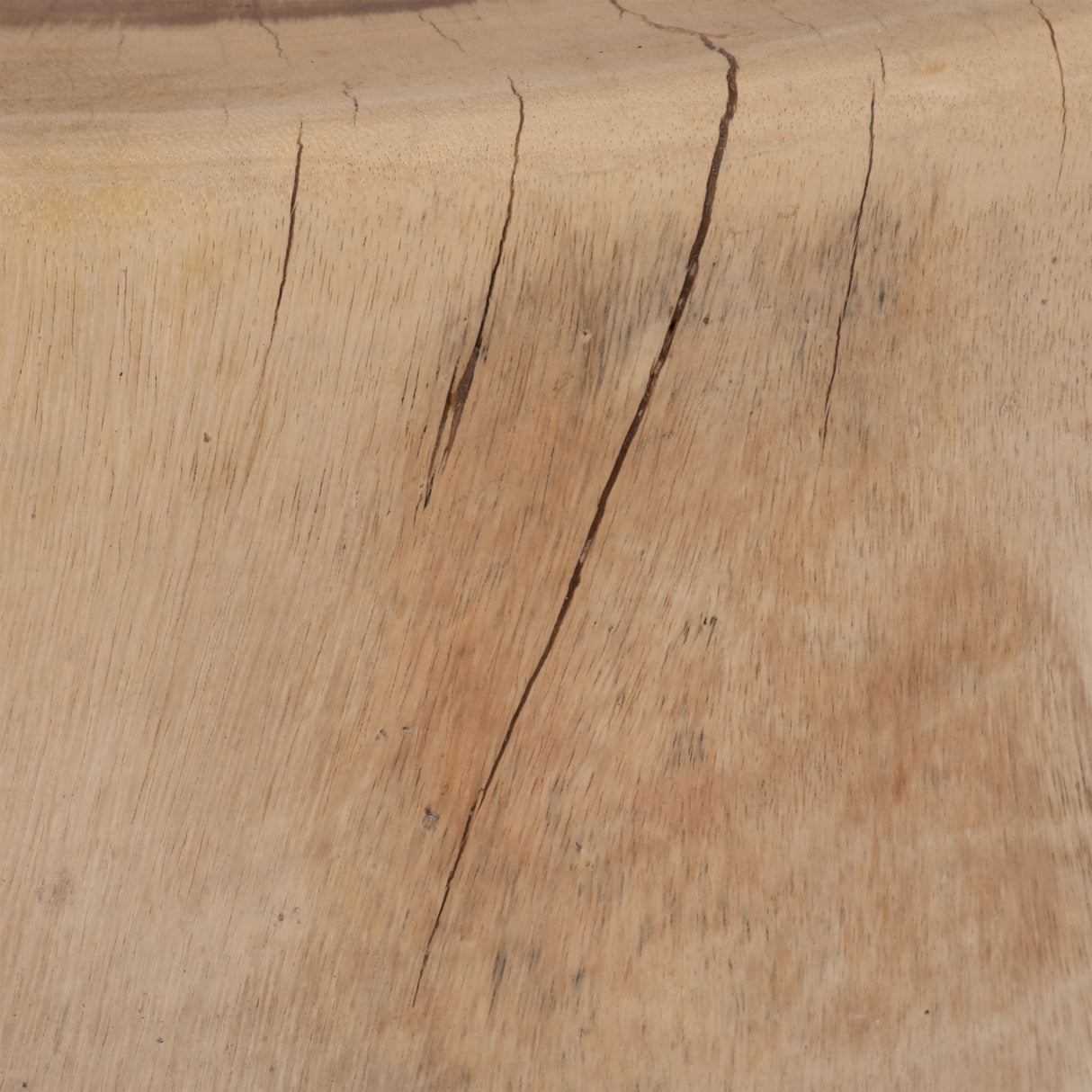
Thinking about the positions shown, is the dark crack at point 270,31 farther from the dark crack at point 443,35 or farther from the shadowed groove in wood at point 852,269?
the shadowed groove in wood at point 852,269

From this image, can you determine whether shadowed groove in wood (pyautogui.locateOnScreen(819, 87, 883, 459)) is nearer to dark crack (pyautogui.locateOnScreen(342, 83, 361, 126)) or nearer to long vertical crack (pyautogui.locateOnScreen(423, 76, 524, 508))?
long vertical crack (pyautogui.locateOnScreen(423, 76, 524, 508))

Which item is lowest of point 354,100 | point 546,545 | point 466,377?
point 546,545

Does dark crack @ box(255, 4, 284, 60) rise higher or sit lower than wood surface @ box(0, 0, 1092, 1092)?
higher

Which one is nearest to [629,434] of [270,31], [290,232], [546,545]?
[546,545]

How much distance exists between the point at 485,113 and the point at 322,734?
441 millimetres

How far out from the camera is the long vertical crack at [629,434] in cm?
61

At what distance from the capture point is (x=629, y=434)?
2.13 ft

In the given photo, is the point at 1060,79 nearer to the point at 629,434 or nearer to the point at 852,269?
the point at 852,269

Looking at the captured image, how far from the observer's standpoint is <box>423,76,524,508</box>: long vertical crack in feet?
1.97

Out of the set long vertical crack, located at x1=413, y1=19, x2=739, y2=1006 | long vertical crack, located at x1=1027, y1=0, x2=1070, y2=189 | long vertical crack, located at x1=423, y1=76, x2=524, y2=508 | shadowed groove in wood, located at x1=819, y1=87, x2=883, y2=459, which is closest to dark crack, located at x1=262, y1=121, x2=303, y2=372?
long vertical crack, located at x1=423, y1=76, x2=524, y2=508

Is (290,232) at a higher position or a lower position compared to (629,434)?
higher

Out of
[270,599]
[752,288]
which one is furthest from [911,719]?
[270,599]

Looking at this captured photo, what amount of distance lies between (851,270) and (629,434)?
7.6 inches

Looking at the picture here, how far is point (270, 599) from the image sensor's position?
652mm
